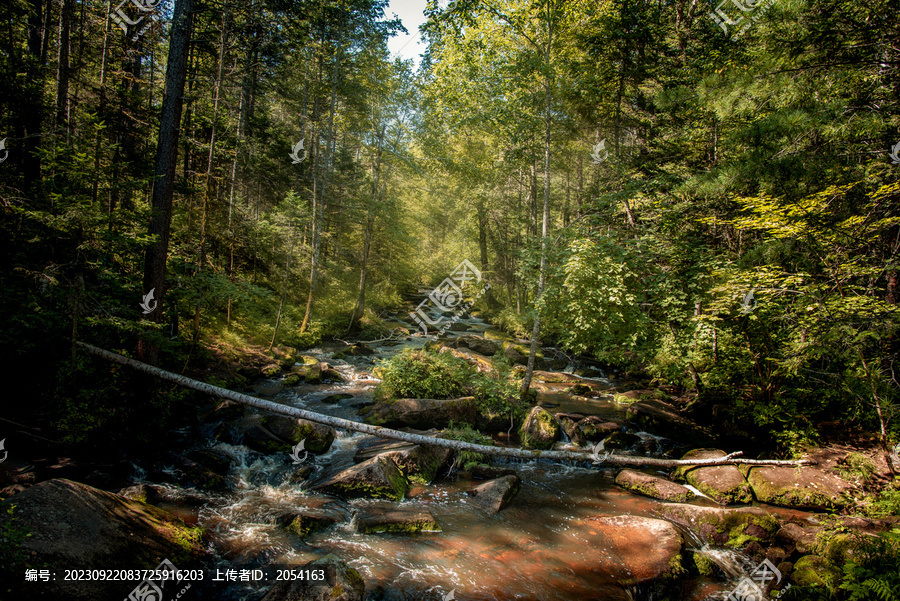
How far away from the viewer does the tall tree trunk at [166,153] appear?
6840mm

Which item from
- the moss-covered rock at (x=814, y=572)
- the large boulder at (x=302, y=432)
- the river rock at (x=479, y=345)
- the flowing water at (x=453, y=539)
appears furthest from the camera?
the river rock at (x=479, y=345)

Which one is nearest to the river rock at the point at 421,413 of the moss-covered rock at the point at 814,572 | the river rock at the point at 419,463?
the river rock at the point at 419,463

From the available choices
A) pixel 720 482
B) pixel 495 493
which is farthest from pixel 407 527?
pixel 720 482

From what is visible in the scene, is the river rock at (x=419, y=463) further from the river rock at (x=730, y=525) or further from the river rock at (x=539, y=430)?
the river rock at (x=730, y=525)

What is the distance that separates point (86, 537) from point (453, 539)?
189 inches

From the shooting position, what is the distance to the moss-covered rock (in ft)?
16.0

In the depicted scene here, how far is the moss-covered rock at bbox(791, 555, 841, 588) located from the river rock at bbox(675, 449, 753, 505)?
1983 mm

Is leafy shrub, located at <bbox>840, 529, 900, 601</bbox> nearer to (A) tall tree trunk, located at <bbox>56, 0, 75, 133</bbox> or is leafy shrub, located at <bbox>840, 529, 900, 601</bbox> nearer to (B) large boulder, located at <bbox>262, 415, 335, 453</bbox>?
(B) large boulder, located at <bbox>262, 415, 335, 453</bbox>

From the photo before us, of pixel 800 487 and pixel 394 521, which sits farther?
pixel 800 487

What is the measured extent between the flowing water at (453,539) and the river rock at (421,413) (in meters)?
1.49

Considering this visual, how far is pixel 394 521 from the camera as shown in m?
6.07

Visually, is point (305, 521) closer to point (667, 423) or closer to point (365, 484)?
point (365, 484)

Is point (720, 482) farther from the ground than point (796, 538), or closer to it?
farther from the ground

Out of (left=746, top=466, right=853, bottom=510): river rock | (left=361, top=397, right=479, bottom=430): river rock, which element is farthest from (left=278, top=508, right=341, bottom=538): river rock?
(left=746, top=466, right=853, bottom=510): river rock
